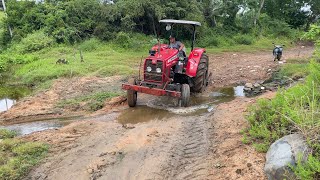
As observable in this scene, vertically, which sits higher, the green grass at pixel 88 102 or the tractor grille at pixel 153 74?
the tractor grille at pixel 153 74

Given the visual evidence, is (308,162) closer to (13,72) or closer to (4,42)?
(13,72)

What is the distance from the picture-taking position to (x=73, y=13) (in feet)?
65.8

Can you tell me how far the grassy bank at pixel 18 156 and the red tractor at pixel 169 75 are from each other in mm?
3351

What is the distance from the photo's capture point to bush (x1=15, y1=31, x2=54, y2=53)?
1811 cm

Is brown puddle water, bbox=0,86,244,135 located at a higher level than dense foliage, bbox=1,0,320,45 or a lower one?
lower

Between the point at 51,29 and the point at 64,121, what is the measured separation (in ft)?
39.1

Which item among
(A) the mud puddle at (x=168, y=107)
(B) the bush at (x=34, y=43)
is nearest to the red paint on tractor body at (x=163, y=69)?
(A) the mud puddle at (x=168, y=107)

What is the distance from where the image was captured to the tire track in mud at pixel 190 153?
18.5 feet

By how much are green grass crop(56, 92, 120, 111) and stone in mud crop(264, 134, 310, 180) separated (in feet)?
20.1

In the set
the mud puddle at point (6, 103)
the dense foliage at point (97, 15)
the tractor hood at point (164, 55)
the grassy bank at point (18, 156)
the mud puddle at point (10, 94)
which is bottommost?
the mud puddle at point (6, 103)

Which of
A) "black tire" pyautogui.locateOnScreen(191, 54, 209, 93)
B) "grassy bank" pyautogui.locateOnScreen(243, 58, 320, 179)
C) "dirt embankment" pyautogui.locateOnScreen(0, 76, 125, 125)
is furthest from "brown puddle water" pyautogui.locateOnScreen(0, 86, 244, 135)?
"grassy bank" pyautogui.locateOnScreen(243, 58, 320, 179)

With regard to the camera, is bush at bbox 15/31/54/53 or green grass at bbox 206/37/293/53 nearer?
bush at bbox 15/31/54/53

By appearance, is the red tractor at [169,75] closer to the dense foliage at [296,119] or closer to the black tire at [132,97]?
the black tire at [132,97]

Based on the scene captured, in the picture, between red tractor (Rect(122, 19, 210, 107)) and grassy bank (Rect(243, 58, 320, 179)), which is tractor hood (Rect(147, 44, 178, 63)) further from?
grassy bank (Rect(243, 58, 320, 179))
